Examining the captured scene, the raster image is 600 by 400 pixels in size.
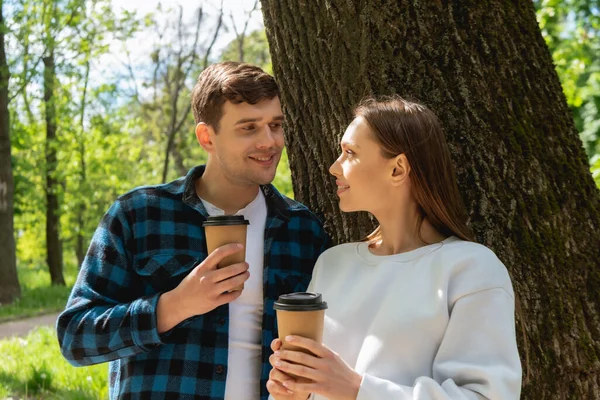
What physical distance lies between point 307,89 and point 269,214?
67 centimetres

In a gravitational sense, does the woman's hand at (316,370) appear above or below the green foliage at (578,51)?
below

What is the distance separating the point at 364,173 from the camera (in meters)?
2.20

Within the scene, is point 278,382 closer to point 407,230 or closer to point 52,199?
point 407,230

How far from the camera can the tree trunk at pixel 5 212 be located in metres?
12.6

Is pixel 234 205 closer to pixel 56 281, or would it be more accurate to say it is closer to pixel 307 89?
pixel 307 89

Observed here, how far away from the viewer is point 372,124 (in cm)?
221

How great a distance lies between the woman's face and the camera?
2.18 m

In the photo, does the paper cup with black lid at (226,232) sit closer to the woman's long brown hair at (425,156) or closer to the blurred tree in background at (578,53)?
the woman's long brown hair at (425,156)

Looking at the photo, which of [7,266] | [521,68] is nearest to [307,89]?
[521,68]

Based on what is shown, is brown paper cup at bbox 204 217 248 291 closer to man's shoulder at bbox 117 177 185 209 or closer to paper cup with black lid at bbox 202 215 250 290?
paper cup with black lid at bbox 202 215 250 290

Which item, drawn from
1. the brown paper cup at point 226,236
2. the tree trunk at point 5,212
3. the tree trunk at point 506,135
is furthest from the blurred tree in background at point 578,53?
the tree trunk at point 5,212

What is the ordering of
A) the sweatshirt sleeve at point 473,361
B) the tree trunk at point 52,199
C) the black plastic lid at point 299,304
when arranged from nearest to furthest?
the black plastic lid at point 299,304 < the sweatshirt sleeve at point 473,361 < the tree trunk at point 52,199

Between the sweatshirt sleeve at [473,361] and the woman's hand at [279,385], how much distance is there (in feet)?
0.57

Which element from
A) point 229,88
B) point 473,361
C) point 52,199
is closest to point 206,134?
point 229,88
